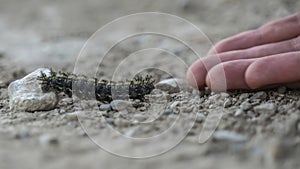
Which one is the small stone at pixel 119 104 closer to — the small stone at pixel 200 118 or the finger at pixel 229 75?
the small stone at pixel 200 118

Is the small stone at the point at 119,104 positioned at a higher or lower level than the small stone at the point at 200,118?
higher

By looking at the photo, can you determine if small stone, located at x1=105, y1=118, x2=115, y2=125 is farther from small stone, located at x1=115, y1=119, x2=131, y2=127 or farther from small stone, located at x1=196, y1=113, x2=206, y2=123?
small stone, located at x1=196, y1=113, x2=206, y2=123

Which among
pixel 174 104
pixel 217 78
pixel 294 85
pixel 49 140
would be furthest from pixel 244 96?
pixel 49 140

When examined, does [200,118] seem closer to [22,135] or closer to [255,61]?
[255,61]

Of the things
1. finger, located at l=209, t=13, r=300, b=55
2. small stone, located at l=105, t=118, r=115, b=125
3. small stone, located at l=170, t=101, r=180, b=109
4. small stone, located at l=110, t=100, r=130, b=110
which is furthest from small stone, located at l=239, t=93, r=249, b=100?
small stone, located at l=105, t=118, r=115, b=125

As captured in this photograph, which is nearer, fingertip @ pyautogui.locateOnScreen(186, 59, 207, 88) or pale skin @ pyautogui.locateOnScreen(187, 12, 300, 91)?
pale skin @ pyautogui.locateOnScreen(187, 12, 300, 91)

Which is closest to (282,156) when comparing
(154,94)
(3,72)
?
(154,94)

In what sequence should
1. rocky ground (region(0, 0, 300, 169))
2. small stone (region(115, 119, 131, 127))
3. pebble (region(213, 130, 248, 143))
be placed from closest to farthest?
rocky ground (region(0, 0, 300, 169)) → pebble (region(213, 130, 248, 143)) → small stone (region(115, 119, 131, 127))

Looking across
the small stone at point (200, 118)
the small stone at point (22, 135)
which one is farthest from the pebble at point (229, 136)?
the small stone at point (22, 135)
